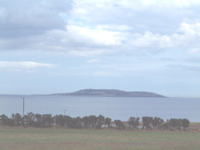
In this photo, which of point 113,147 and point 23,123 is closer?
point 113,147

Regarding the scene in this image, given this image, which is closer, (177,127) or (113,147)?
(113,147)

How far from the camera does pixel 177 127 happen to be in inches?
1328

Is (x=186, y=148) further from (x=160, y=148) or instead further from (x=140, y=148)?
(x=140, y=148)

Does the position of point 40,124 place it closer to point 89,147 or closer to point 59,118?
point 59,118

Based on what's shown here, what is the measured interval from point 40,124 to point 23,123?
6.07 feet

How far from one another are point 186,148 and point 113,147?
3.33 meters

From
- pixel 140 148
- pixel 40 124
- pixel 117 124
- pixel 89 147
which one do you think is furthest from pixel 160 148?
pixel 40 124

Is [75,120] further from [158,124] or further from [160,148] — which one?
[160,148]

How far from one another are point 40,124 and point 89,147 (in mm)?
20247

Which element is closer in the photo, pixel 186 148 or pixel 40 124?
pixel 186 148

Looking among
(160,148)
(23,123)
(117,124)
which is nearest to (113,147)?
(160,148)

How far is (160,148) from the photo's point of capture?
13.9 m

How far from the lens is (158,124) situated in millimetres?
34344

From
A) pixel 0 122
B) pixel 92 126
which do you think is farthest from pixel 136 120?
pixel 0 122
